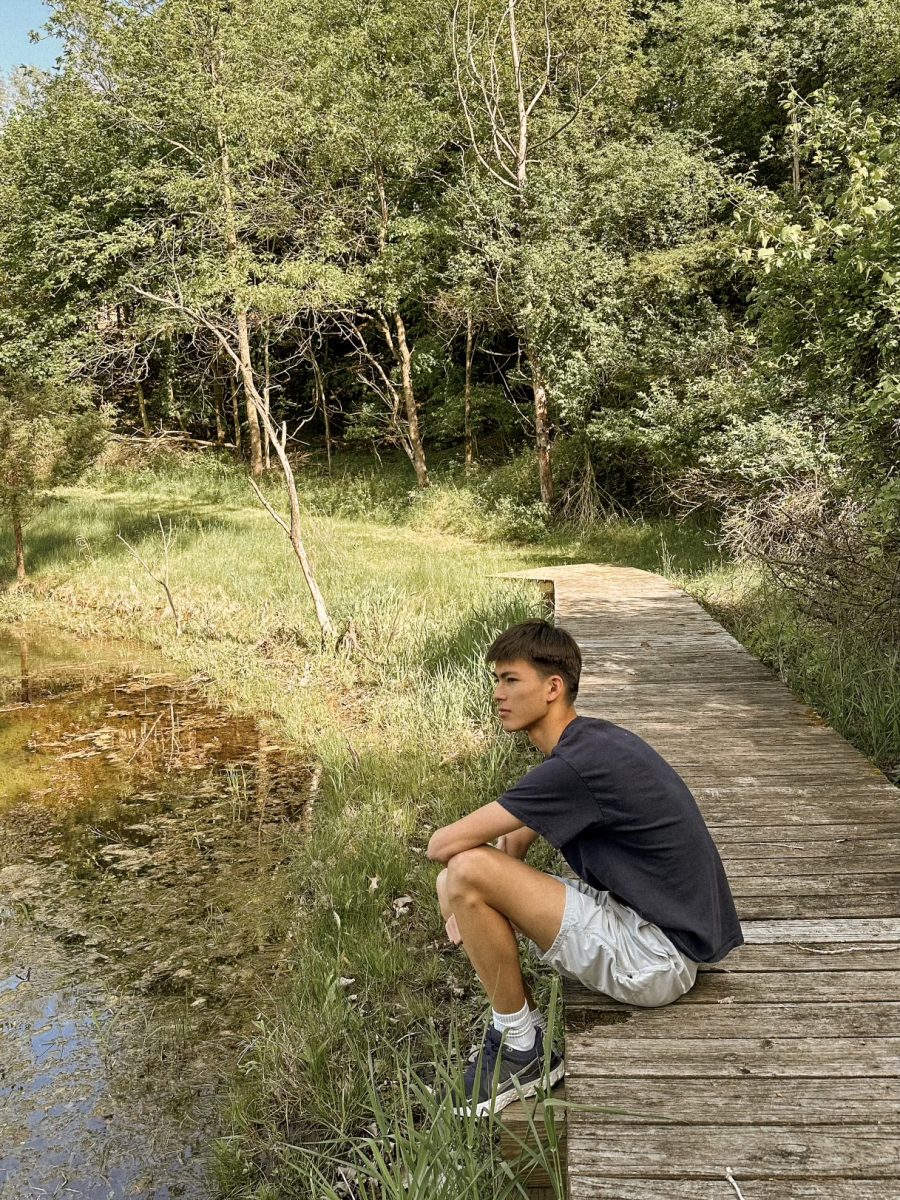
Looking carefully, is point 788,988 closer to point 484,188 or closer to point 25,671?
point 25,671

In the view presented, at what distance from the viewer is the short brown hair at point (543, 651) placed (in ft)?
9.39

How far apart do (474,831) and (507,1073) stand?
716 millimetres

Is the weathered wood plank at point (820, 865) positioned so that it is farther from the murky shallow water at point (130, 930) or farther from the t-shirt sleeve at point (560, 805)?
the murky shallow water at point (130, 930)

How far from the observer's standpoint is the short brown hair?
9.39 ft

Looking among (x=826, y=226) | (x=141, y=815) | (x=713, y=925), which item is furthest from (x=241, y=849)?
(x=826, y=226)

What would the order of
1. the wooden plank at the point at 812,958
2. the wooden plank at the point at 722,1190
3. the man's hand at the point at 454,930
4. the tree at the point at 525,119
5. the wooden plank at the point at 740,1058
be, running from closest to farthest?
the wooden plank at the point at 722,1190 < the wooden plank at the point at 740,1058 < the man's hand at the point at 454,930 < the wooden plank at the point at 812,958 < the tree at the point at 525,119

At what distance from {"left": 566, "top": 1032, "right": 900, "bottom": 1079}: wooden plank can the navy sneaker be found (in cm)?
16

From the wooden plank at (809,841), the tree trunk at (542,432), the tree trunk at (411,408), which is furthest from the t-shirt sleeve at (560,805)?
the tree trunk at (411,408)

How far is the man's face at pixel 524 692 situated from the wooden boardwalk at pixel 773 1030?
85 cm

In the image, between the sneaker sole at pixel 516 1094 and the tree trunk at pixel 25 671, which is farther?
the tree trunk at pixel 25 671

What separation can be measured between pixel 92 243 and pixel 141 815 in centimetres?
1325

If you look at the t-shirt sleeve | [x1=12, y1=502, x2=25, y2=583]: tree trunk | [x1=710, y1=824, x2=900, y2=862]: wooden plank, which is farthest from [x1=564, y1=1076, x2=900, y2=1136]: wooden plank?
[x1=12, y1=502, x2=25, y2=583]: tree trunk

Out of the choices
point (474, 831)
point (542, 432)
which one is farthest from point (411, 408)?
point (474, 831)

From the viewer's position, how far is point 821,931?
313 cm
